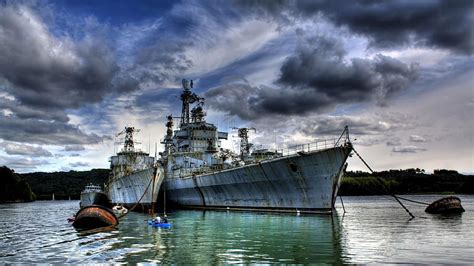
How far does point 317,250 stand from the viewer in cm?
1620

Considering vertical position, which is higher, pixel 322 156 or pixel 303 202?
pixel 322 156

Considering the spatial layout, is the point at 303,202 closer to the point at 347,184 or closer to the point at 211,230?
the point at 211,230

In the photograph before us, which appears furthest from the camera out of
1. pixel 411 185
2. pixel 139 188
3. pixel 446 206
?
pixel 411 185

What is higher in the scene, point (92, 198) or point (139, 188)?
point (139, 188)

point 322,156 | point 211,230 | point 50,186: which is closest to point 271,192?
point 322,156

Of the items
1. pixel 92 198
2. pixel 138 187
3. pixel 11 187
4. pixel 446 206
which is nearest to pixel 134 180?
pixel 138 187

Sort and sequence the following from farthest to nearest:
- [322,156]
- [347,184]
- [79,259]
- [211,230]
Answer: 1. [347,184]
2. [322,156]
3. [211,230]
4. [79,259]

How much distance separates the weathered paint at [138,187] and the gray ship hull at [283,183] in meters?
5.02

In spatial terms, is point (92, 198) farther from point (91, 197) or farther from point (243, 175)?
point (243, 175)

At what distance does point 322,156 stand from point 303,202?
5.01 m

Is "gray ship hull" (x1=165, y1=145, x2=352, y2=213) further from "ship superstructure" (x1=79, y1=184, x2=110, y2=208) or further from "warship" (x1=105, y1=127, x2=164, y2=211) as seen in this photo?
"ship superstructure" (x1=79, y1=184, x2=110, y2=208)

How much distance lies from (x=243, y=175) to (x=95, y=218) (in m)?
13.9

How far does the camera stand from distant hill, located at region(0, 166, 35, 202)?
123438mm

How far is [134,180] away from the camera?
52.1m
